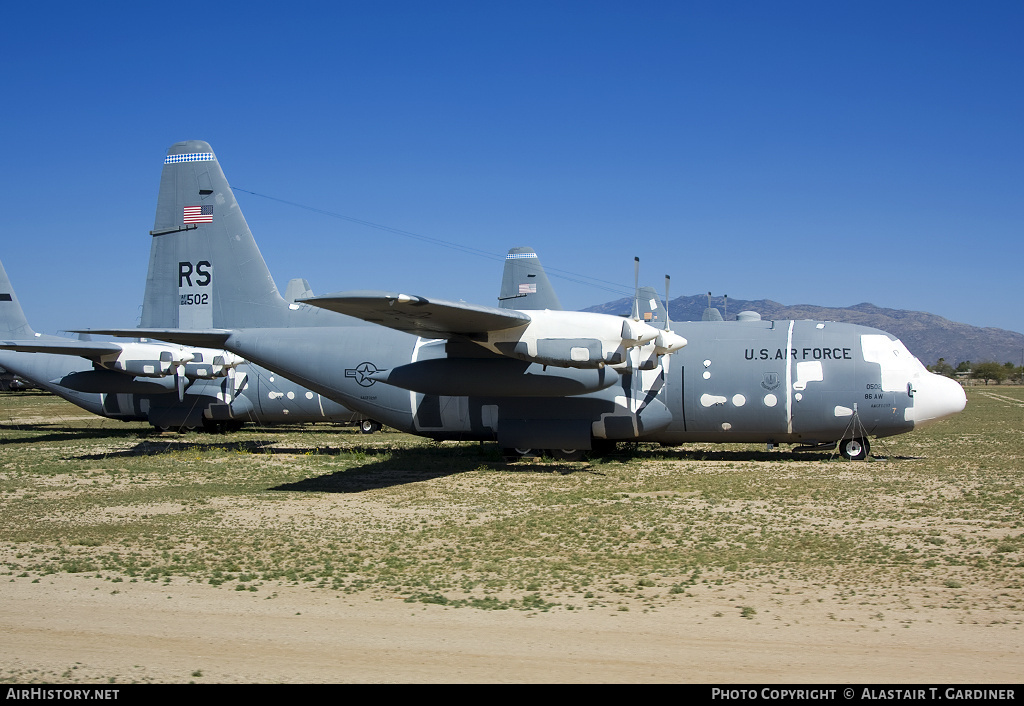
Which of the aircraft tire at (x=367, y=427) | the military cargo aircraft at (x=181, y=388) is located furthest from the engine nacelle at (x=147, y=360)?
the aircraft tire at (x=367, y=427)

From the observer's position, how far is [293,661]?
6336mm

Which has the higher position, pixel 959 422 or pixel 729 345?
pixel 729 345

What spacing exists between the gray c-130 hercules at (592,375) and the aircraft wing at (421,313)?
0.08 metres

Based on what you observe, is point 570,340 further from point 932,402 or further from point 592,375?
point 932,402

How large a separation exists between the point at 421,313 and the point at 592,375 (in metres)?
4.41

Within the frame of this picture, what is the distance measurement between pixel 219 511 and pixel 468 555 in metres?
5.09

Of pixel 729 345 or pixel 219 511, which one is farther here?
pixel 729 345

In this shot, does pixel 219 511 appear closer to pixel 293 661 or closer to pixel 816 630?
pixel 293 661

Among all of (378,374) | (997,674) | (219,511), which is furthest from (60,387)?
(997,674)

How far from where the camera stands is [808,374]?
17906 millimetres

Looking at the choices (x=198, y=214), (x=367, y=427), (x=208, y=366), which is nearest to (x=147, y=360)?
(x=208, y=366)

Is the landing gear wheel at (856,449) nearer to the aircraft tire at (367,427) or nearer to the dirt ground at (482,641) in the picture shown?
the dirt ground at (482,641)

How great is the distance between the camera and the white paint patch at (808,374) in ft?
58.6

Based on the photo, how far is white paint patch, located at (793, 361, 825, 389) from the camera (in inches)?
703
